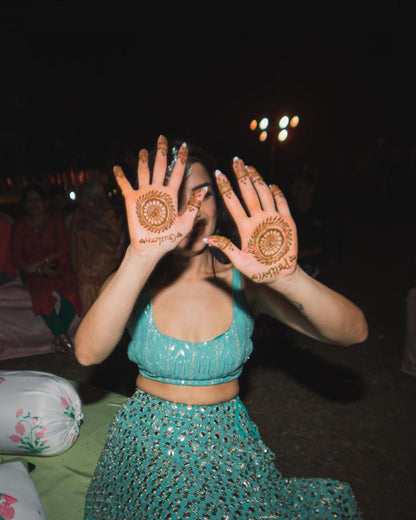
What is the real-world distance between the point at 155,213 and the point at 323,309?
54cm

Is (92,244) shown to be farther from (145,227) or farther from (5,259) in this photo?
(145,227)

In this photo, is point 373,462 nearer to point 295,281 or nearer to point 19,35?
point 295,281

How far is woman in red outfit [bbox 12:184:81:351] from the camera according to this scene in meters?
3.90

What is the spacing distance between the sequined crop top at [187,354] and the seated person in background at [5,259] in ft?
10.5

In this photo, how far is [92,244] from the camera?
409 centimetres

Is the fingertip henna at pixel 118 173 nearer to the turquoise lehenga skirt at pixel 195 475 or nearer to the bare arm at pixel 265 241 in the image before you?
the bare arm at pixel 265 241

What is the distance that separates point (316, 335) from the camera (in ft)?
4.09

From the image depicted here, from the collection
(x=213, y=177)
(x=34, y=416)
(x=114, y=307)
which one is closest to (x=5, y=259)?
(x=34, y=416)

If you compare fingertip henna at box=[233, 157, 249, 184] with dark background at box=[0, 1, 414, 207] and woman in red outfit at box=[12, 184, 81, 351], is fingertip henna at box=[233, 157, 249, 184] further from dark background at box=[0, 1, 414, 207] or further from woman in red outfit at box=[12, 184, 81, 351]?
dark background at box=[0, 1, 414, 207]

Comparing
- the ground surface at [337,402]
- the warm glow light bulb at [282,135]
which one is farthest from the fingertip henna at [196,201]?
the warm glow light bulb at [282,135]

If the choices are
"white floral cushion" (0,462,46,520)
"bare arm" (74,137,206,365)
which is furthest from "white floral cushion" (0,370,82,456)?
"bare arm" (74,137,206,365)

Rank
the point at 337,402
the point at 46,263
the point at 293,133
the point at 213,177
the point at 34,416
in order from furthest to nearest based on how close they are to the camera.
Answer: the point at 293,133
the point at 46,263
the point at 337,402
the point at 34,416
the point at 213,177

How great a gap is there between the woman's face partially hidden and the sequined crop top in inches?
11.5

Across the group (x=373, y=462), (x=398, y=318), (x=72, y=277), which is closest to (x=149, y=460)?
(x=373, y=462)
